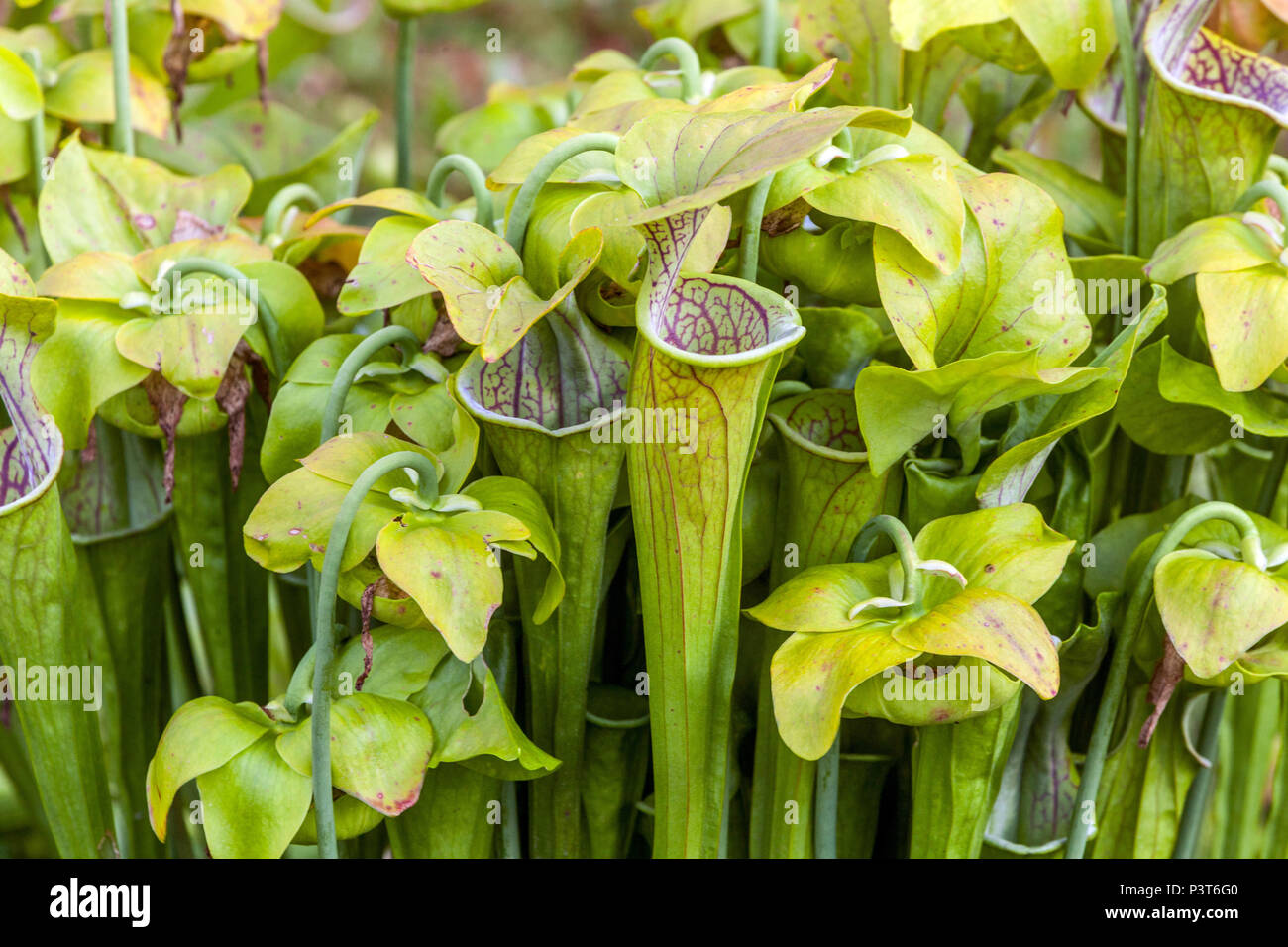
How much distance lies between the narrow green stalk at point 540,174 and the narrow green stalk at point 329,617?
5.3 inches

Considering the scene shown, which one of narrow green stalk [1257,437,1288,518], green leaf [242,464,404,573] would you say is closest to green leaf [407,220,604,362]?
green leaf [242,464,404,573]

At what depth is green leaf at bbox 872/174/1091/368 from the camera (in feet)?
1.92

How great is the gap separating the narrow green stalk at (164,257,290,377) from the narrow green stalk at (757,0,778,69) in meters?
Answer: 0.39

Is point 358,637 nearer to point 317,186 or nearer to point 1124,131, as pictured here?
point 317,186

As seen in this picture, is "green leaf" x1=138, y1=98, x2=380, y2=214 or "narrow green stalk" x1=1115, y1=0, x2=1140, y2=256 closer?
"narrow green stalk" x1=1115, y1=0, x2=1140, y2=256

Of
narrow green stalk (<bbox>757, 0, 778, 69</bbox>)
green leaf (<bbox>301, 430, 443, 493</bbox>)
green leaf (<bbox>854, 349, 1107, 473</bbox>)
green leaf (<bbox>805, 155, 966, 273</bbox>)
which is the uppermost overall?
narrow green stalk (<bbox>757, 0, 778, 69</bbox>)

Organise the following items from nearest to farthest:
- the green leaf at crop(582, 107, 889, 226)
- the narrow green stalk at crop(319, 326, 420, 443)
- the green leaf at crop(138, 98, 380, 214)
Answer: the green leaf at crop(582, 107, 889, 226) < the narrow green stalk at crop(319, 326, 420, 443) < the green leaf at crop(138, 98, 380, 214)

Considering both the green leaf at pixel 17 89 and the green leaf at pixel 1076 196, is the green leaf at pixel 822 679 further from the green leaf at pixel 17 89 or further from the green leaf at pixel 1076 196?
the green leaf at pixel 17 89

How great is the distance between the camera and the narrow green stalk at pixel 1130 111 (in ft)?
2.21

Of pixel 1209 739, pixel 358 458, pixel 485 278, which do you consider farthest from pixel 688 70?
pixel 1209 739

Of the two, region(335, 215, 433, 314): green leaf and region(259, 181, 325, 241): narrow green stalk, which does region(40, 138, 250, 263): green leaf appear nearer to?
region(259, 181, 325, 241): narrow green stalk

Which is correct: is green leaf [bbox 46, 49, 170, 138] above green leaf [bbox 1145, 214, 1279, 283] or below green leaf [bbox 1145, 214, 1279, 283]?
A: above

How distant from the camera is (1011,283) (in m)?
0.60

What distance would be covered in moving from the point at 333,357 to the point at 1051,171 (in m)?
0.51
